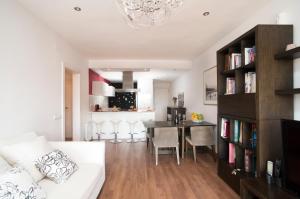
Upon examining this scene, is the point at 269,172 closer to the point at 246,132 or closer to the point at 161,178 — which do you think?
the point at 246,132

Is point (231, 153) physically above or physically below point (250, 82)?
below

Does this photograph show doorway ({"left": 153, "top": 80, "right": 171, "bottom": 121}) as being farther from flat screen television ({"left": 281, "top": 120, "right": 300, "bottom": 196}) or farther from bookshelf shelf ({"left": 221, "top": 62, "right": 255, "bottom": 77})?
flat screen television ({"left": 281, "top": 120, "right": 300, "bottom": 196})

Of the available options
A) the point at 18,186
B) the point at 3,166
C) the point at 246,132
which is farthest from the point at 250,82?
the point at 3,166

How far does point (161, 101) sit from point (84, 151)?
8.14 m

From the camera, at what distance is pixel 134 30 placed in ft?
10.7

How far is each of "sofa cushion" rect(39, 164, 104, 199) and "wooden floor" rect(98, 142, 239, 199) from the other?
0.50m

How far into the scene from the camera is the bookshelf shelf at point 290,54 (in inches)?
66.9

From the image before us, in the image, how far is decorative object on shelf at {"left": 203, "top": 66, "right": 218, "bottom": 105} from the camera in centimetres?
411

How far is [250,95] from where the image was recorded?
215 centimetres

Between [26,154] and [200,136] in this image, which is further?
[200,136]

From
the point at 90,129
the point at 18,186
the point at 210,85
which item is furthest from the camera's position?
the point at 90,129

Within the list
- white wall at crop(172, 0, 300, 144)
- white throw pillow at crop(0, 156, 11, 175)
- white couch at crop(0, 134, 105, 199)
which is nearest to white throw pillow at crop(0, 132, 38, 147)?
white couch at crop(0, 134, 105, 199)

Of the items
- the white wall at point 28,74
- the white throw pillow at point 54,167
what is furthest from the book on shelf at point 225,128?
the white wall at point 28,74

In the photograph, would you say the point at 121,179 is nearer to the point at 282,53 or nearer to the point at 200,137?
the point at 200,137
